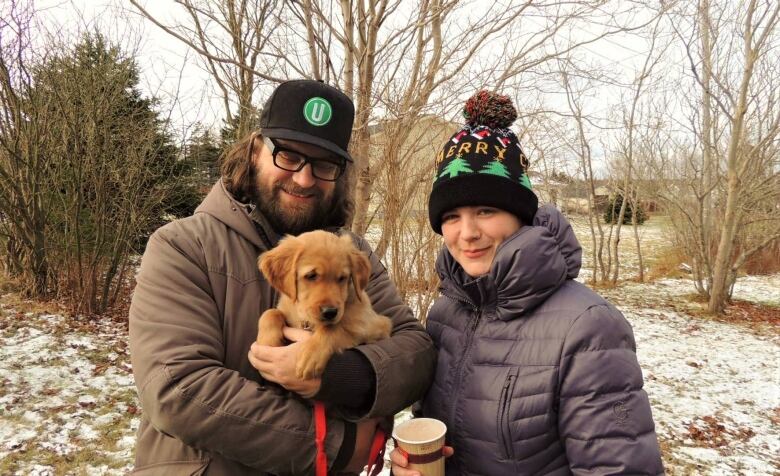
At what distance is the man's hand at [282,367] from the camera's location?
6.40ft

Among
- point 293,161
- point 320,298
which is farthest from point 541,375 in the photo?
point 293,161

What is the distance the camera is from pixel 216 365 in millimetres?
1878

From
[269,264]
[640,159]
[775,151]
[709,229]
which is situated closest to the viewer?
[269,264]

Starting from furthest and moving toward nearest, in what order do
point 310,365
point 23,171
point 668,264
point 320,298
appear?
point 668,264 → point 23,171 → point 320,298 → point 310,365

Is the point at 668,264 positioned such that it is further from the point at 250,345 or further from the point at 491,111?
the point at 250,345

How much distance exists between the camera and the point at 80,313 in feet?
33.3

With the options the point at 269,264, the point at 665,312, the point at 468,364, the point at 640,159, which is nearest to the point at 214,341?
the point at 269,264

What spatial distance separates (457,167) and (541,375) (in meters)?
0.97

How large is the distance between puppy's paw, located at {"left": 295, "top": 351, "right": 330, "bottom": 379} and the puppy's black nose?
275mm

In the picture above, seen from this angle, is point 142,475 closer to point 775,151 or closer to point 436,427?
point 436,427

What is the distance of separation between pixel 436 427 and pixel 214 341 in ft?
3.29

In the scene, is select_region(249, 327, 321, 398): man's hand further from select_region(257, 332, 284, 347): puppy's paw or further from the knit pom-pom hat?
the knit pom-pom hat

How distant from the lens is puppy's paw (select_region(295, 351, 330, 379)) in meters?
1.97

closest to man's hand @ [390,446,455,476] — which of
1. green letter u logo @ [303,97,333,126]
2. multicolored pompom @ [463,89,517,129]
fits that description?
multicolored pompom @ [463,89,517,129]
